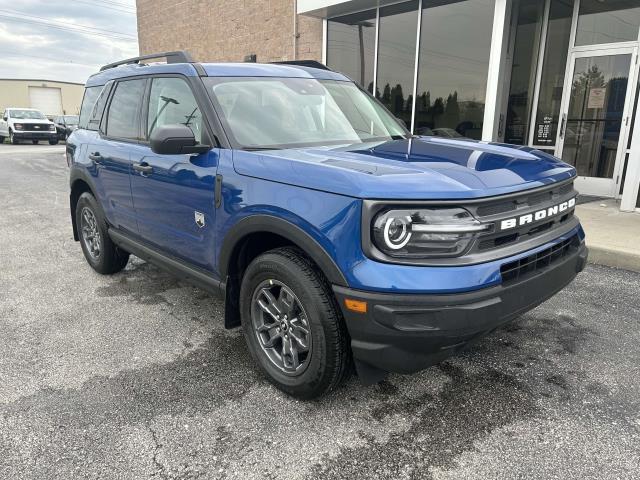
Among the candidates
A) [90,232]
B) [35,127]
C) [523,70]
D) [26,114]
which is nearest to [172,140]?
[90,232]

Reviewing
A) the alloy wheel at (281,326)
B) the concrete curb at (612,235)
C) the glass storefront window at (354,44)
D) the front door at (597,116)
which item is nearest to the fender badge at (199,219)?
the alloy wheel at (281,326)

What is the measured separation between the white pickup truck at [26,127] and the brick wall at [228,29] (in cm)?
1262

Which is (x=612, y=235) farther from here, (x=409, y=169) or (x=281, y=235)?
(x=281, y=235)

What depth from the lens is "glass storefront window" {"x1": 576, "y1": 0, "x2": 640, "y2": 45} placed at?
774cm

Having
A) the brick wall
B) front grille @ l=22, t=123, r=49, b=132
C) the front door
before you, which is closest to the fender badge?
the front door

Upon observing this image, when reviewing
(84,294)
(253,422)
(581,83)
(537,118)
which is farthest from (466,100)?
(253,422)

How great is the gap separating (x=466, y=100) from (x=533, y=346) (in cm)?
704

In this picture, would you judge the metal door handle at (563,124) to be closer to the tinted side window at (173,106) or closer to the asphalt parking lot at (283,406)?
the asphalt parking lot at (283,406)

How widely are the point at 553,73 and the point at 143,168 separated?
8.02 meters

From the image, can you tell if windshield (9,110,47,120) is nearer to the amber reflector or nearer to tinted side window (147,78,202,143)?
tinted side window (147,78,202,143)

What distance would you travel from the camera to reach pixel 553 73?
8836 mm

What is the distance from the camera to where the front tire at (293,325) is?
2439 mm

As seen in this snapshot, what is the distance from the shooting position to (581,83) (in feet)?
27.9

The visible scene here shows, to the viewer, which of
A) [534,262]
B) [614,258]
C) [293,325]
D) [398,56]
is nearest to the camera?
[534,262]
